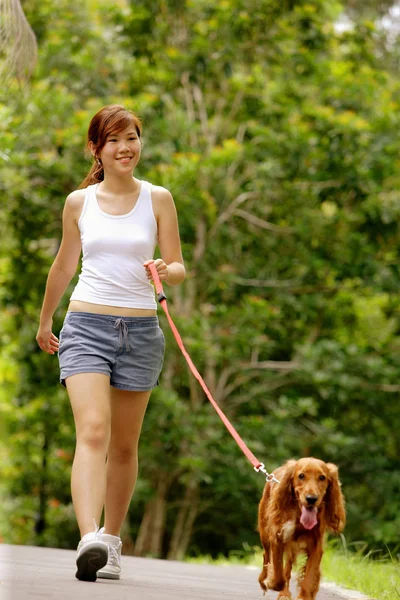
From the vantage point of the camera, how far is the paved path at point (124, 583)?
14.8ft

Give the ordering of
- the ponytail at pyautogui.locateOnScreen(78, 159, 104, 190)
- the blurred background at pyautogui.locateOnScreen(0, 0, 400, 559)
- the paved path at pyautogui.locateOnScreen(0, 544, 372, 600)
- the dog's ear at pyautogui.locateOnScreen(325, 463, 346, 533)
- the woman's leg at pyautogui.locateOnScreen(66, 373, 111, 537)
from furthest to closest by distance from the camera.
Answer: the blurred background at pyautogui.locateOnScreen(0, 0, 400, 559)
the ponytail at pyautogui.locateOnScreen(78, 159, 104, 190)
the woman's leg at pyautogui.locateOnScreen(66, 373, 111, 537)
the dog's ear at pyautogui.locateOnScreen(325, 463, 346, 533)
the paved path at pyautogui.locateOnScreen(0, 544, 372, 600)

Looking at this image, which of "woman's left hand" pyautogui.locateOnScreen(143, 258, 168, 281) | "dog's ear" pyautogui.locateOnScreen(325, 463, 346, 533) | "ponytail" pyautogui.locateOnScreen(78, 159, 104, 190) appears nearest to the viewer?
"dog's ear" pyautogui.locateOnScreen(325, 463, 346, 533)

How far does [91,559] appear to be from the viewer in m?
4.73

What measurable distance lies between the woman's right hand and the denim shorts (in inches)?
12.3

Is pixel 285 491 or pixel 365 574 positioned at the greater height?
pixel 285 491

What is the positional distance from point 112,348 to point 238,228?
1106 centimetres

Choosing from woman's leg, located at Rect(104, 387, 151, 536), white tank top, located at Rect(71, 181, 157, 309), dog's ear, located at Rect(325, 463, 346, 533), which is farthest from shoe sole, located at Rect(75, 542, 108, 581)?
white tank top, located at Rect(71, 181, 157, 309)

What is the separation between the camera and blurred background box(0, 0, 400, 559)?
14.4 m

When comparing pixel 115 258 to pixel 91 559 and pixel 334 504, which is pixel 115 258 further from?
pixel 334 504

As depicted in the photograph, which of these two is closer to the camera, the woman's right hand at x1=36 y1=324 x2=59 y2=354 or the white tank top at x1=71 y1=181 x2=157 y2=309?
the white tank top at x1=71 y1=181 x2=157 y2=309

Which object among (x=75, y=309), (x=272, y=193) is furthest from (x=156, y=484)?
(x=75, y=309)

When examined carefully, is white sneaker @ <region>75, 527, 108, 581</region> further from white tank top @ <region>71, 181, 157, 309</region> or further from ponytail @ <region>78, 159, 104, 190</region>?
ponytail @ <region>78, 159, 104, 190</region>

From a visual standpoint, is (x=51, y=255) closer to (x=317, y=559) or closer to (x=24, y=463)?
(x=24, y=463)

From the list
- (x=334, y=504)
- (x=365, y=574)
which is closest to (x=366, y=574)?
(x=365, y=574)
